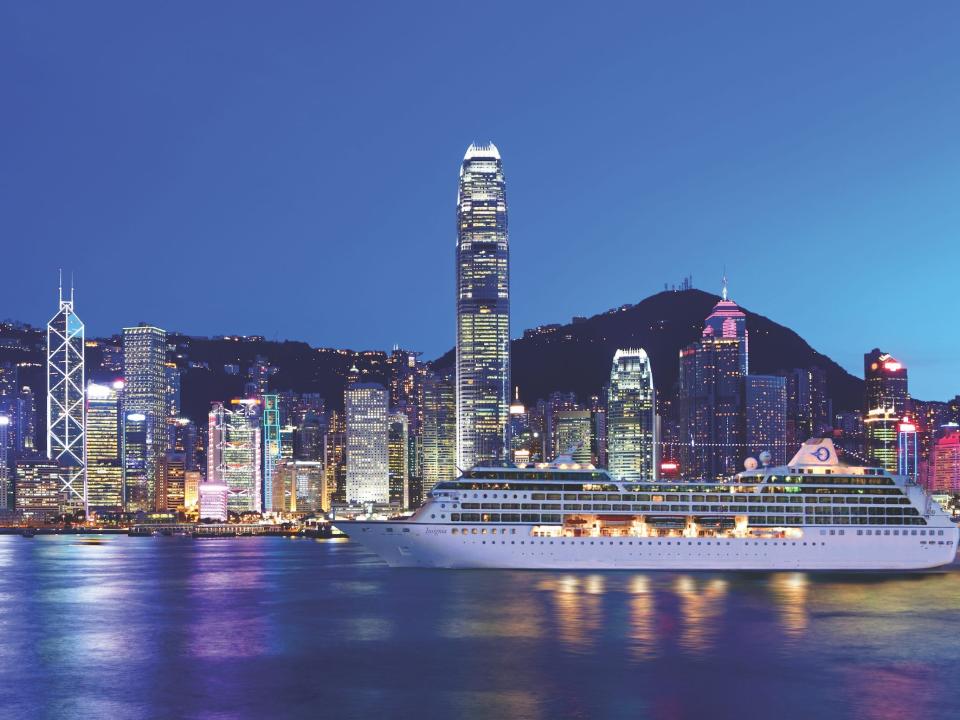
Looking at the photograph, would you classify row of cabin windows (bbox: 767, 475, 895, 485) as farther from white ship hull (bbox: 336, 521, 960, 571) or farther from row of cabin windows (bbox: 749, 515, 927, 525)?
white ship hull (bbox: 336, 521, 960, 571)

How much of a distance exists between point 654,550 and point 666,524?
2.06 m

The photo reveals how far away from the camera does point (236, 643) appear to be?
48.6m

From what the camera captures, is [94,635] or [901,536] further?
[901,536]

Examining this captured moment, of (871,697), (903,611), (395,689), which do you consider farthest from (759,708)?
(903,611)

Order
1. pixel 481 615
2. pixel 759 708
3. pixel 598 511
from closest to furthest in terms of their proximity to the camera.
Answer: pixel 759 708 → pixel 481 615 → pixel 598 511

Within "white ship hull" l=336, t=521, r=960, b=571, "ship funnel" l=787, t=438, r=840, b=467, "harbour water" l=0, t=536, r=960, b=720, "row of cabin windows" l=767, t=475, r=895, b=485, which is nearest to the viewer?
"harbour water" l=0, t=536, r=960, b=720

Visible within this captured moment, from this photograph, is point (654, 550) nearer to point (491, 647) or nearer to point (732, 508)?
point (732, 508)

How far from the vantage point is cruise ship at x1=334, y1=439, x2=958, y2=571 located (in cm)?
7525

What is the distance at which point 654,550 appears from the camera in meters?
76.1

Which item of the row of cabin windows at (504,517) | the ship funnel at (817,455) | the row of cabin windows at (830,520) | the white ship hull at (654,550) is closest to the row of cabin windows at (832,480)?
the ship funnel at (817,455)

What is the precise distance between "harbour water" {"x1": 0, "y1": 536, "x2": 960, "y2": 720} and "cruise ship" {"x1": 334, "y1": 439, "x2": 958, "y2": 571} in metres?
1.37

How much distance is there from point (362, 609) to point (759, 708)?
2772cm

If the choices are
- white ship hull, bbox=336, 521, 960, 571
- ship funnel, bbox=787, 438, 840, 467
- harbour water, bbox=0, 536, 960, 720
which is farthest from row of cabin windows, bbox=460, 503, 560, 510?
ship funnel, bbox=787, 438, 840, 467

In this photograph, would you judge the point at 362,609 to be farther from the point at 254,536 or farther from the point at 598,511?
the point at 254,536
